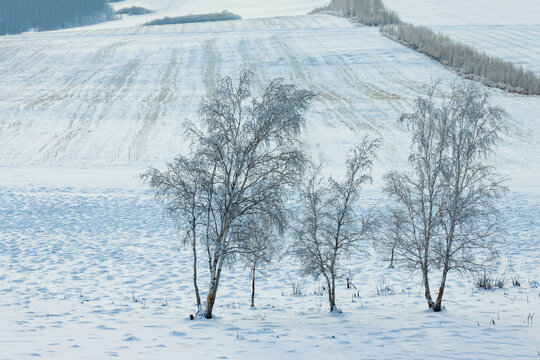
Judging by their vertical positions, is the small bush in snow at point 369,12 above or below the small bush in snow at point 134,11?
below

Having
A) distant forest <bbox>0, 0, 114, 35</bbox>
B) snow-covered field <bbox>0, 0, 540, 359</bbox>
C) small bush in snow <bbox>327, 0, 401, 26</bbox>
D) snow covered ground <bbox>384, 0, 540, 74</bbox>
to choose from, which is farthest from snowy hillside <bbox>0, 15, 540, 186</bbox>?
distant forest <bbox>0, 0, 114, 35</bbox>

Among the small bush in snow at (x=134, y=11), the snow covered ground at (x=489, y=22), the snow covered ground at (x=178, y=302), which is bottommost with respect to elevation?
the snow covered ground at (x=178, y=302)

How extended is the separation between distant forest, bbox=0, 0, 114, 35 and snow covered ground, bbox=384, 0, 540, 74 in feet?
217

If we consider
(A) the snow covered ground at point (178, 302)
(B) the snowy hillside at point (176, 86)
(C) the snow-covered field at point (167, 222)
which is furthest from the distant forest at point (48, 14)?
(A) the snow covered ground at point (178, 302)

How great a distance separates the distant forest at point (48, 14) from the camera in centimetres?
9974

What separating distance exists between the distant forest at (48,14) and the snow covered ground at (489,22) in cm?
6612

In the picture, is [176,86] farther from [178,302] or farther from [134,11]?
[134,11]

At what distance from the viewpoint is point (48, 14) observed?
366ft

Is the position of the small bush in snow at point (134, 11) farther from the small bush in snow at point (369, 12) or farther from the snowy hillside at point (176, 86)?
the small bush in snow at point (369, 12)

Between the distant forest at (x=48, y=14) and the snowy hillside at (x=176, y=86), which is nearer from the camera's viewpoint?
the snowy hillside at (x=176, y=86)

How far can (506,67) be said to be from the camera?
2355 inches

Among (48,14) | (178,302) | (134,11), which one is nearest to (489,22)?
(178,302)

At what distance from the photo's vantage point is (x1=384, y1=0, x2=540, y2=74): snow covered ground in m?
69.4

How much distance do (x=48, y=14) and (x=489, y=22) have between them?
281 feet
